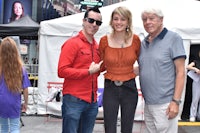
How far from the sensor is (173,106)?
3.24 meters

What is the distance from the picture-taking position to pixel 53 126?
309 inches

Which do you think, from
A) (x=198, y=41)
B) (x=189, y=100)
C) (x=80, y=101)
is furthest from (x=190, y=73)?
(x=80, y=101)

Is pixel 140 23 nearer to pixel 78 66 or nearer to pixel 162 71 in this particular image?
pixel 78 66

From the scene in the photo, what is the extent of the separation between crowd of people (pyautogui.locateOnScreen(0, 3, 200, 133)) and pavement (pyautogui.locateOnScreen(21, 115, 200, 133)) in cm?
357

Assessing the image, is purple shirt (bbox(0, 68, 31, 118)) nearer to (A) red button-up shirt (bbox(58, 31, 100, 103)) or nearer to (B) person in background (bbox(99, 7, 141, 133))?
(A) red button-up shirt (bbox(58, 31, 100, 103))

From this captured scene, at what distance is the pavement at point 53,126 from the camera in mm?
7465

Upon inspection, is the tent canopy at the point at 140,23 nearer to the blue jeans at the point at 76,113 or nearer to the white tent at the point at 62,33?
the white tent at the point at 62,33

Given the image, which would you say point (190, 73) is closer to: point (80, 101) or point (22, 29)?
point (22, 29)

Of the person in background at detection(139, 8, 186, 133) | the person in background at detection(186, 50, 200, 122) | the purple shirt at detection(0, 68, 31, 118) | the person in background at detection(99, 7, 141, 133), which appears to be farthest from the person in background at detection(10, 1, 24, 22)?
the person in background at detection(139, 8, 186, 133)

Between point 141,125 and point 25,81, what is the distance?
163 inches

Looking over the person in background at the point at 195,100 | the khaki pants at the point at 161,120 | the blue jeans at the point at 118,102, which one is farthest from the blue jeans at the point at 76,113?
the person in background at the point at 195,100

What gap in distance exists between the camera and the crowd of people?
327cm

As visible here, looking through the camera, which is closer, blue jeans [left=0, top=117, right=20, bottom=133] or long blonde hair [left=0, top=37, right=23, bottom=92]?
long blonde hair [left=0, top=37, right=23, bottom=92]

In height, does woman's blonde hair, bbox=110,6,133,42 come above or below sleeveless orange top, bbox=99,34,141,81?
above
